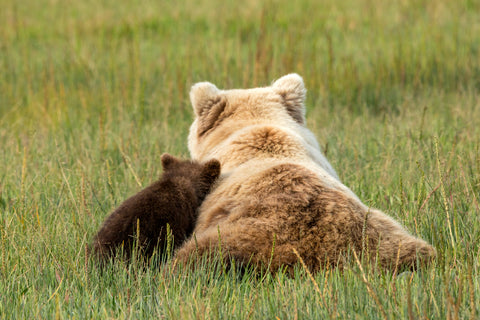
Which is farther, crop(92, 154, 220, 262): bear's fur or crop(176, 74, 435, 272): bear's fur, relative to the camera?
crop(92, 154, 220, 262): bear's fur

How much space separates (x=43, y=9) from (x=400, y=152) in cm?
1320

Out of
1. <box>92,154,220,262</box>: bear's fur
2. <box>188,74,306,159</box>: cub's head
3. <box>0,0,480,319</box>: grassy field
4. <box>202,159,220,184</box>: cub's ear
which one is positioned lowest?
<box>0,0,480,319</box>: grassy field

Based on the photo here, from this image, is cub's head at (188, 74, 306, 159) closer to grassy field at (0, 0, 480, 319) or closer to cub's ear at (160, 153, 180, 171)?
cub's ear at (160, 153, 180, 171)

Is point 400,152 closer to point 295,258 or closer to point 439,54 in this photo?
point 295,258

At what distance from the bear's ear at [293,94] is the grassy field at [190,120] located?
3.06ft

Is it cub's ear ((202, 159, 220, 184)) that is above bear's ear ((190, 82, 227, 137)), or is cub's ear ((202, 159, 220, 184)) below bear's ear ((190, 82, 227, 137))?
below

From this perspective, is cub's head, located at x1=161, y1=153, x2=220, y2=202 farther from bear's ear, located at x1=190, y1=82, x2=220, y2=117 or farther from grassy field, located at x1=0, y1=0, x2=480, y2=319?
bear's ear, located at x1=190, y1=82, x2=220, y2=117

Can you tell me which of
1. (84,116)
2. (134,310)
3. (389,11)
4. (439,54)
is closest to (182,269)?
(134,310)

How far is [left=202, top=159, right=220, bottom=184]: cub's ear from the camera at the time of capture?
4.40 meters

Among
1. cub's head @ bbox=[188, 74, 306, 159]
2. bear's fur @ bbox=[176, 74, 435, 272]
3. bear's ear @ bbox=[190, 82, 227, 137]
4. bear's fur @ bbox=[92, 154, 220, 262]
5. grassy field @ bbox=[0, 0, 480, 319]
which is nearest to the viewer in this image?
grassy field @ bbox=[0, 0, 480, 319]

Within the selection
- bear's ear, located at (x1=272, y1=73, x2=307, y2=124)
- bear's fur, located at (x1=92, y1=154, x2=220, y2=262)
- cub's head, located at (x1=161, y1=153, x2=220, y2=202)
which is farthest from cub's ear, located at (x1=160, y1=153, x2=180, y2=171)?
bear's ear, located at (x1=272, y1=73, x2=307, y2=124)

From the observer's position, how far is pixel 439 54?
1138 cm

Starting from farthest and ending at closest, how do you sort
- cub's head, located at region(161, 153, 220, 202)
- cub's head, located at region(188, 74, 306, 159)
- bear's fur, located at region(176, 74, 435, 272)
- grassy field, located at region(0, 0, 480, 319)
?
cub's head, located at region(188, 74, 306, 159), cub's head, located at region(161, 153, 220, 202), bear's fur, located at region(176, 74, 435, 272), grassy field, located at region(0, 0, 480, 319)

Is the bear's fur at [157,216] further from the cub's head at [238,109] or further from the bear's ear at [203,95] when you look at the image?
the bear's ear at [203,95]
